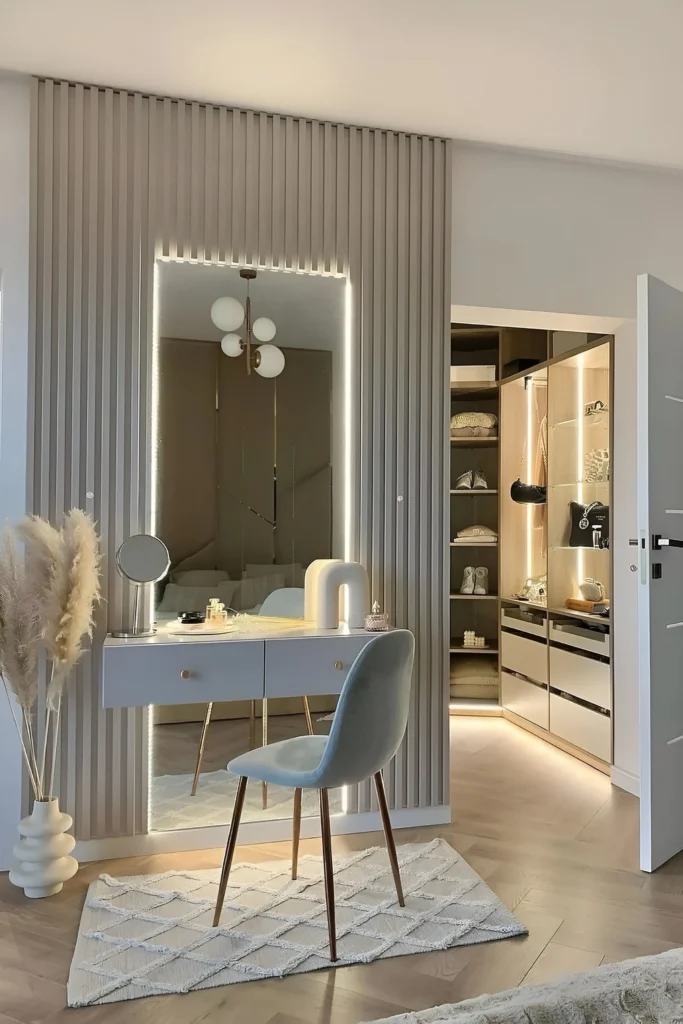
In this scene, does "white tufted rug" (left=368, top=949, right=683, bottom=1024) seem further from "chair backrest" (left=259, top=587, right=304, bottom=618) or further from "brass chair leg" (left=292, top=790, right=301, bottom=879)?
"chair backrest" (left=259, top=587, right=304, bottom=618)

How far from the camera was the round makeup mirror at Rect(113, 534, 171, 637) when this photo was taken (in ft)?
8.43

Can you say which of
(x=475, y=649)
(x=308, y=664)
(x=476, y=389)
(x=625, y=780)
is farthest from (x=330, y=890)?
(x=476, y=389)

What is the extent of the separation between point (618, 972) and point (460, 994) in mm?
1024

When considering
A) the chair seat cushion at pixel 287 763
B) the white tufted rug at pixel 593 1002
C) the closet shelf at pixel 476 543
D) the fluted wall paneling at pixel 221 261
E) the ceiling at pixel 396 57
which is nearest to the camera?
the white tufted rug at pixel 593 1002

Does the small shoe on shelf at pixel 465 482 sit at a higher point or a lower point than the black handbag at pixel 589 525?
higher

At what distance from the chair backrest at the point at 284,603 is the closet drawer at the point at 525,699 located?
1837 mm

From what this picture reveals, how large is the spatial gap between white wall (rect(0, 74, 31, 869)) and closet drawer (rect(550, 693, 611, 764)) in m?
2.47

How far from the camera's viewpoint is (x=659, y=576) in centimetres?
254

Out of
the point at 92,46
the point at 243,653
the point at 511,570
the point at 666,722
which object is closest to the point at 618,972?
the point at 243,653

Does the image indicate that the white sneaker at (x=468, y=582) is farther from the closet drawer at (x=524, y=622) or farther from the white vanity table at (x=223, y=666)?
the white vanity table at (x=223, y=666)

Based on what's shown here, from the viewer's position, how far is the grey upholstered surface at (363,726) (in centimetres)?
200

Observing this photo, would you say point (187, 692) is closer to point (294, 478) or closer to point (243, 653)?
point (243, 653)

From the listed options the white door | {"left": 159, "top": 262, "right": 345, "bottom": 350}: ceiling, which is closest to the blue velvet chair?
the white door

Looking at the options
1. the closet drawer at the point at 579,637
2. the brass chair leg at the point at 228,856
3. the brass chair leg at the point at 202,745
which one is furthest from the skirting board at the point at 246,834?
the closet drawer at the point at 579,637
